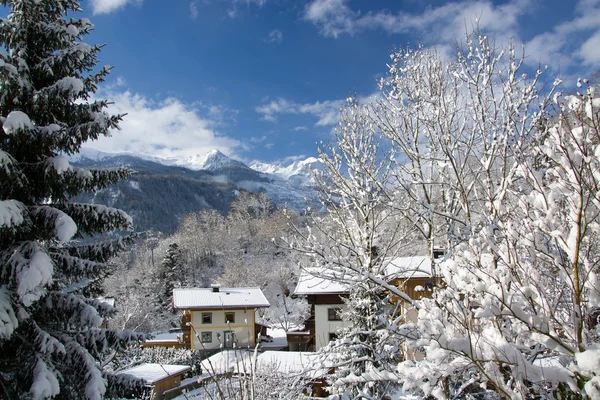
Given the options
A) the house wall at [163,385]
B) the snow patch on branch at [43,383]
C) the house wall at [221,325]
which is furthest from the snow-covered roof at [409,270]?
the house wall at [221,325]

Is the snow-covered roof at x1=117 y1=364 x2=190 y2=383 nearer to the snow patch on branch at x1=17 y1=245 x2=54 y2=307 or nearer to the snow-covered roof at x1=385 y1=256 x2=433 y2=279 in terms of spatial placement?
the snow-covered roof at x1=385 y1=256 x2=433 y2=279

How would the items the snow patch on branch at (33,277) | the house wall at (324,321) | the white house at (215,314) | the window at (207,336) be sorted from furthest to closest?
the window at (207,336)
the white house at (215,314)
the house wall at (324,321)
the snow patch on branch at (33,277)

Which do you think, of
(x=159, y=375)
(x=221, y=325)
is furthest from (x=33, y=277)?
(x=221, y=325)

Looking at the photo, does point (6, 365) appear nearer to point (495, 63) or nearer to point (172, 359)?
point (495, 63)

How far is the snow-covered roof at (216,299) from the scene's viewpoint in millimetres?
30734

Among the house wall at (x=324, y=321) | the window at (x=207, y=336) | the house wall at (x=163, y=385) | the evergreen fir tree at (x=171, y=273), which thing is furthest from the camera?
the evergreen fir tree at (x=171, y=273)

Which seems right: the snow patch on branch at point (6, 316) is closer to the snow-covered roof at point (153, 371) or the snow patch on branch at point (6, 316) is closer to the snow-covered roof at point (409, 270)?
the snow-covered roof at point (409, 270)

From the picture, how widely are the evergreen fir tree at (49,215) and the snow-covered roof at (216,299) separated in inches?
921

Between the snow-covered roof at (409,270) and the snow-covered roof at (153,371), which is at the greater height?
the snow-covered roof at (409,270)

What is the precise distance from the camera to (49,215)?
20.7 feet

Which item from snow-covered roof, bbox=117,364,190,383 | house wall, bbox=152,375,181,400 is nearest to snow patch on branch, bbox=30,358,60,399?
snow-covered roof, bbox=117,364,190,383

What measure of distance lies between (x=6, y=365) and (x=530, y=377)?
7497 mm

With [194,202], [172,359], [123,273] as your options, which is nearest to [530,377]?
[172,359]

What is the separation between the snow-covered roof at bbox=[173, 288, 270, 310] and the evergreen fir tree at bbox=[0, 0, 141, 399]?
2339cm
